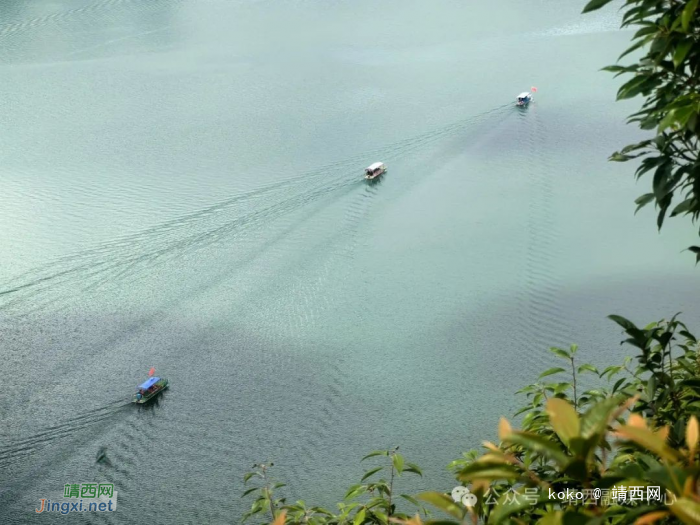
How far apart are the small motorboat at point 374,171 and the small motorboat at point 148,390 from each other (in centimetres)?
332

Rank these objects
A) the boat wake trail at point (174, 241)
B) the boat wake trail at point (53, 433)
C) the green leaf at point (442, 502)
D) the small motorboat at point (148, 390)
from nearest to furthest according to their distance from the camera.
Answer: the green leaf at point (442, 502) < the boat wake trail at point (53, 433) < the small motorboat at point (148, 390) < the boat wake trail at point (174, 241)

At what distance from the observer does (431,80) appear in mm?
10234

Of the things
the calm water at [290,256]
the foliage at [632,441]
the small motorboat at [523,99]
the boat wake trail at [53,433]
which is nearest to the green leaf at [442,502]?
the foliage at [632,441]

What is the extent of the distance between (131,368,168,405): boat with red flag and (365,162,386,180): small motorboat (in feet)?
10.8

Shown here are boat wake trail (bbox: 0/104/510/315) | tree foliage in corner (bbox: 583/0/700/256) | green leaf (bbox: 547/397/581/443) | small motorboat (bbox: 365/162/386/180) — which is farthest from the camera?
small motorboat (bbox: 365/162/386/180)

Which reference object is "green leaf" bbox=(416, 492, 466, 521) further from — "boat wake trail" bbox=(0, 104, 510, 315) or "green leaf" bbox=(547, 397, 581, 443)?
"boat wake trail" bbox=(0, 104, 510, 315)

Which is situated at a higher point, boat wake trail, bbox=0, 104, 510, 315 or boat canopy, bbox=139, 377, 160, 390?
boat wake trail, bbox=0, 104, 510, 315

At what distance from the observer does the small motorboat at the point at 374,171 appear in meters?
8.20

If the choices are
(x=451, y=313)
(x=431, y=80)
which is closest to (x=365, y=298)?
(x=451, y=313)

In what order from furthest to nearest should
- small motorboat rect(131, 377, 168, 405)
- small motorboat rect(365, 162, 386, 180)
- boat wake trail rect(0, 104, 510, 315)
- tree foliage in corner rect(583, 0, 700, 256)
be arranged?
small motorboat rect(365, 162, 386, 180) → boat wake trail rect(0, 104, 510, 315) → small motorboat rect(131, 377, 168, 405) → tree foliage in corner rect(583, 0, 700, 256)

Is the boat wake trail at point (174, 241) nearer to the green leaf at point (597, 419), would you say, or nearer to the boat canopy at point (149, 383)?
the boat canopy at point (149, 383)

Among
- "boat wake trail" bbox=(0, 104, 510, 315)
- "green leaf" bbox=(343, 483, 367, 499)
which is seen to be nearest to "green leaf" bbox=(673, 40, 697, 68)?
"green leaf" bbox=(343, 483, 367, 499)

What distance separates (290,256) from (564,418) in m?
6.55

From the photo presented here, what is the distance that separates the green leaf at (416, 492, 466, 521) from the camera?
2.89 feet
